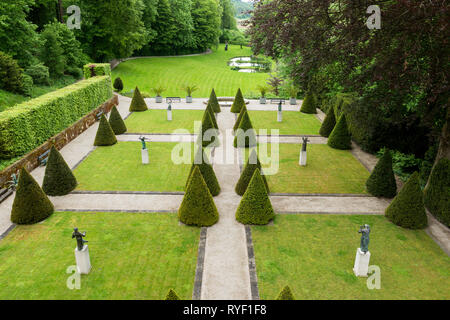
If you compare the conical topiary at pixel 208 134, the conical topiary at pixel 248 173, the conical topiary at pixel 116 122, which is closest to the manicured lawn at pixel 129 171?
the conical topiary at pixel 208 134

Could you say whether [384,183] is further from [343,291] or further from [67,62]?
A: [67,62]

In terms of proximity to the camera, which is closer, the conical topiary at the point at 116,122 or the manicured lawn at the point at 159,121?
the conical topiary at the point at 116,122

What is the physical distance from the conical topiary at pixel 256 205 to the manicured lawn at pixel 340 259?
455mm

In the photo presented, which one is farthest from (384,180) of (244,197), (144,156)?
(144,156)

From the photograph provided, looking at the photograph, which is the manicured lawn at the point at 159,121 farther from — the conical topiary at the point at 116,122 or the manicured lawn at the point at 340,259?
the manicured lawn at the point at 340,259

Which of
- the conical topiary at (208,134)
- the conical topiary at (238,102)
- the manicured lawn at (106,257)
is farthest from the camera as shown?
the conical topiary at (238,102)

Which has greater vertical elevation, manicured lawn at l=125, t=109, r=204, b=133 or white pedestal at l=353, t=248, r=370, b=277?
manicured lawn at l=125, t=109, r=204, b=133

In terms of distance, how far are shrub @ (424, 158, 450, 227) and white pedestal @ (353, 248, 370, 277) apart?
5299 mm

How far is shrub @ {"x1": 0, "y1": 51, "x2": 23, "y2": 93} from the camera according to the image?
83.4 feet

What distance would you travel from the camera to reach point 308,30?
14688mm

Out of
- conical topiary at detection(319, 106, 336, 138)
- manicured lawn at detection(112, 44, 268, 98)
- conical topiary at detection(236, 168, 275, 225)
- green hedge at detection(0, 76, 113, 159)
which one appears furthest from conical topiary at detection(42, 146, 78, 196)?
manicured lawn at detection(112, 44, 268, 98)

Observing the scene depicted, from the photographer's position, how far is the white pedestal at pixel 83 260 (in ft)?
33.7

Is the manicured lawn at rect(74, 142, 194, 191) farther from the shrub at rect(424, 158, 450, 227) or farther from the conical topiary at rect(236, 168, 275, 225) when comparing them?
the shrub at rect(424, 158, 450, 227)

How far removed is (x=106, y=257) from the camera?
37.3 feet
